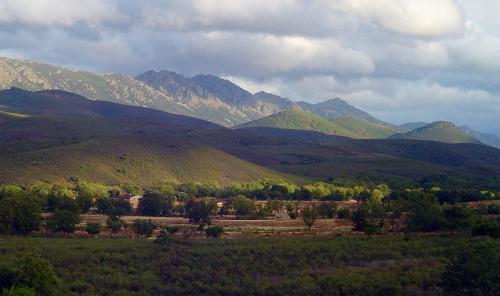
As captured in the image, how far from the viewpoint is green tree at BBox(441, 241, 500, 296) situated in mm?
46156

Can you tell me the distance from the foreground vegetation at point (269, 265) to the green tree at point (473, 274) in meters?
0.07

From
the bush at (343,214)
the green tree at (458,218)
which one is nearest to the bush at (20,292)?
the green tree at (458,218)

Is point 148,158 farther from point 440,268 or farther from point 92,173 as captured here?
point 440,268

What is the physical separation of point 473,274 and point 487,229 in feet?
74.6

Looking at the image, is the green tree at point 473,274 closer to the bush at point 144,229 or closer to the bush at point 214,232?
the bush at point 214,232

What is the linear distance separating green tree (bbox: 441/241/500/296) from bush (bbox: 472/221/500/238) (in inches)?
725

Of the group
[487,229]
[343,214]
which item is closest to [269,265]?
[487,229]

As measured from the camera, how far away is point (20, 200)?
82.9 metres

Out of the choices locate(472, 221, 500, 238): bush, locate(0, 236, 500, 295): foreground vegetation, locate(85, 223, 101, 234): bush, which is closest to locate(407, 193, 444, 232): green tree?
locate(0, 236, 500, 295): foreground vegetation

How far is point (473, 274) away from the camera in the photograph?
47.4 metres

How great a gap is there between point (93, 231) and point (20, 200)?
11.5 m

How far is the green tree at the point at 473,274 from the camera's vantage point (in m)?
46.2

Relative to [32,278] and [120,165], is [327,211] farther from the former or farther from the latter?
[120,165]

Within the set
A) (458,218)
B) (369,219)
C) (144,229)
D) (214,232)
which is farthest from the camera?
(369,219)
